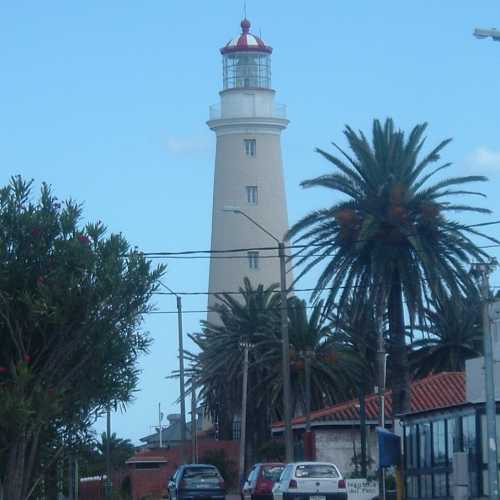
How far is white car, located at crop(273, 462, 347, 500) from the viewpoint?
33125 millimetres

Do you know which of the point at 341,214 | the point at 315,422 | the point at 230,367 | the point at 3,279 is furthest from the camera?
the point at 230,367

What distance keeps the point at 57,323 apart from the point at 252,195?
46995 mm

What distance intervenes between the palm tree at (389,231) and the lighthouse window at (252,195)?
28118 millimetres

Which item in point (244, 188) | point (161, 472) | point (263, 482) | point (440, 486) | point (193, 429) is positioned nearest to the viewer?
point (440, 486)

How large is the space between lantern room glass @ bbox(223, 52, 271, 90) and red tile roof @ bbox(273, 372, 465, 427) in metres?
19.9

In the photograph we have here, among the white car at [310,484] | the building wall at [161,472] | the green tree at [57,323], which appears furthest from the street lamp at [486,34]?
the building wall at [161,472]

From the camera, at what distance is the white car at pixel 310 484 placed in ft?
109

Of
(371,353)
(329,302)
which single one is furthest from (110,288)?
(371,353)

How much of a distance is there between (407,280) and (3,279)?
19870 millimetres

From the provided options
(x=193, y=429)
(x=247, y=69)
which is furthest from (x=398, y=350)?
(x=247, y=69)

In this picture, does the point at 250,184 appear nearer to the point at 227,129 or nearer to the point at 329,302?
the point at 227,129

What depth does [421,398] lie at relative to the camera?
5341 centimetres

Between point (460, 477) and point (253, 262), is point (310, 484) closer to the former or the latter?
point (460, 477)

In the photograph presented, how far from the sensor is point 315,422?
183 feet
